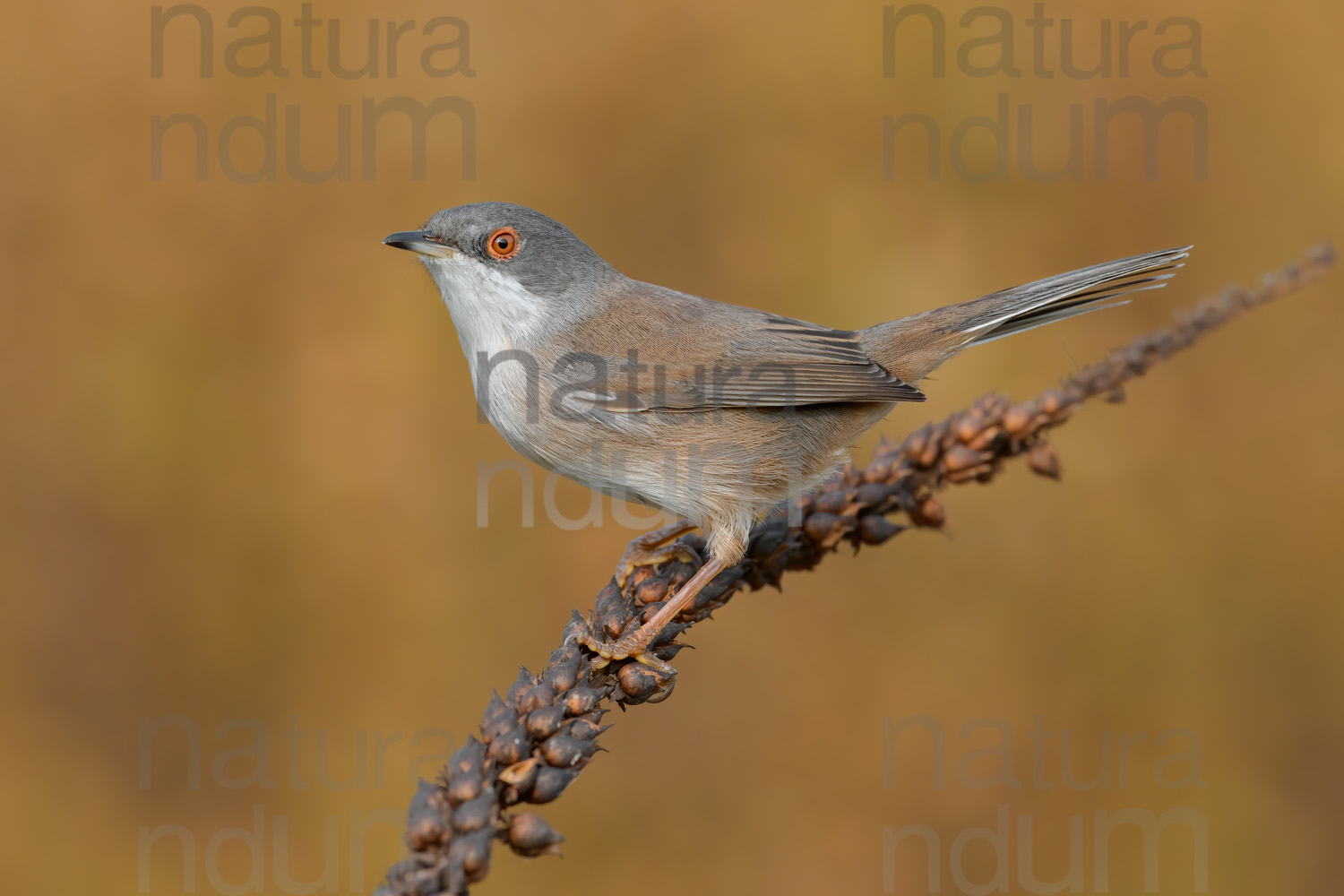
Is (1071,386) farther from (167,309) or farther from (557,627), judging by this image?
(167,309)

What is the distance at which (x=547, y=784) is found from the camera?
2094 mm

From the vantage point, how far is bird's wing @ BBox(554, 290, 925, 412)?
3752 millimetres

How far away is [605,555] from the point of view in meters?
5.00

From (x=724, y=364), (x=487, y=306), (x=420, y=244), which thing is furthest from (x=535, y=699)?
(x=420, y=244)

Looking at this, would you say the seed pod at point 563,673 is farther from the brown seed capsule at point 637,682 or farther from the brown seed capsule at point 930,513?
the brown seed capsule at point 930,513

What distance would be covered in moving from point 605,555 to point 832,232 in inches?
83.3

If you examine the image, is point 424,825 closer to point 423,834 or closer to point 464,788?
point 423,834

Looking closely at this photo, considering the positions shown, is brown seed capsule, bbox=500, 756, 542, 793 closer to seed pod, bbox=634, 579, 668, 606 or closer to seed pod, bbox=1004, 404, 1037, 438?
seed pod, bbox=634, 579, 668, 606

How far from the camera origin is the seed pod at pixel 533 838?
1.89m

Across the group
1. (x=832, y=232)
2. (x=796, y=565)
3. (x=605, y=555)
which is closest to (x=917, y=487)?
(x=796, y=565)

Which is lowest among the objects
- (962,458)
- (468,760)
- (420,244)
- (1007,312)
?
(468,760)

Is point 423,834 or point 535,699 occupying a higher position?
point 535,699

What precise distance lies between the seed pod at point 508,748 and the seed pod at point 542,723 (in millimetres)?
44

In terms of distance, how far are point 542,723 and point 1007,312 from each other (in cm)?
258
